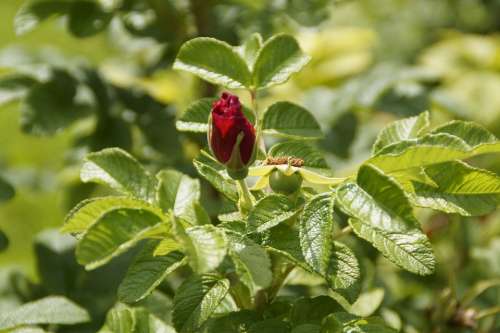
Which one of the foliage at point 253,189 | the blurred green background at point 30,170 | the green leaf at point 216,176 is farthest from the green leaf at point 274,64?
the blurred green background at point 30,170

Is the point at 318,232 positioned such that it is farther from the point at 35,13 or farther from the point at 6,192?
the point at 35,13

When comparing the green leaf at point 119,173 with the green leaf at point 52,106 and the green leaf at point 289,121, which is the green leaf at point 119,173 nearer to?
the green leaf at point 289,121

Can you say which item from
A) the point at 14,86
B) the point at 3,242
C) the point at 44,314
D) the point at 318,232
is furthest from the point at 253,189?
the point at 14,86

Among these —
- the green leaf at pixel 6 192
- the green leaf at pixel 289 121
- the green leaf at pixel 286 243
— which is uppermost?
the green leaf at pixel 289 121

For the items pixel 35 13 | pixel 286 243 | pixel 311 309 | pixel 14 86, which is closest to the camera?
pixel 286 243

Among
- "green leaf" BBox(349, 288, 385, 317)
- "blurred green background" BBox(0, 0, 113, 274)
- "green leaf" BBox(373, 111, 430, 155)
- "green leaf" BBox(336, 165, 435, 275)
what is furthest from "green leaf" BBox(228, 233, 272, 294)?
"blurred green background" BBox(0, 0, 113, 274)

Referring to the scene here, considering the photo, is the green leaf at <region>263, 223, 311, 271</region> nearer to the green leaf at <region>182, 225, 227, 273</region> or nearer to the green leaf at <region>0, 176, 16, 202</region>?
the green leaf at <region>182, 225, 227, 273</region>

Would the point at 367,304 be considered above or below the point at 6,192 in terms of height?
below
